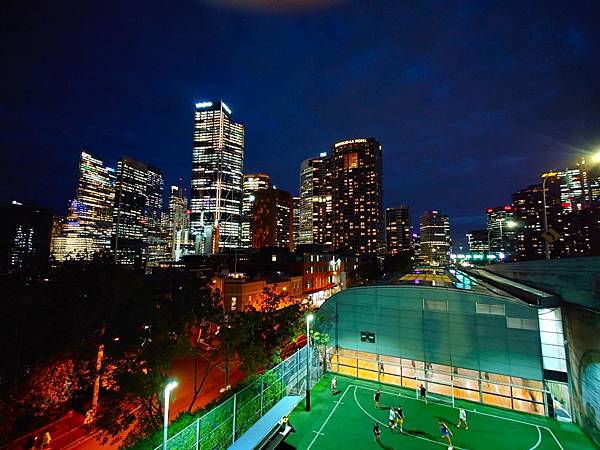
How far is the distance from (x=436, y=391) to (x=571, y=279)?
14.0 meters

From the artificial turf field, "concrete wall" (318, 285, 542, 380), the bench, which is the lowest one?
the artificial turf field

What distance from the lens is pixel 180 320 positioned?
846 inches

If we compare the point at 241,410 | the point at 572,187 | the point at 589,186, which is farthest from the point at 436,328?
the point at 572,187

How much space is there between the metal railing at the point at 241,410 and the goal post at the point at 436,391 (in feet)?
34.0

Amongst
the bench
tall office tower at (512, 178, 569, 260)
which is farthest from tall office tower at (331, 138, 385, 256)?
the bench

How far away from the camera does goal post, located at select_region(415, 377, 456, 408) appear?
23.4 metres

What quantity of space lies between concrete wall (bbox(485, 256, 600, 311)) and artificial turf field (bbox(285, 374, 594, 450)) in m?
9.10

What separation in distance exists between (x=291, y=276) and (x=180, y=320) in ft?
158

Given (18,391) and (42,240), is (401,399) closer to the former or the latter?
(18,391)

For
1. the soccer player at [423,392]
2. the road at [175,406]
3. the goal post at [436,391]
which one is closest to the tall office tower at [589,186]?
the goal post at [436,391]

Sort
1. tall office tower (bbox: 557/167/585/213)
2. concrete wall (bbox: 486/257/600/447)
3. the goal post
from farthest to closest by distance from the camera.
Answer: tall office tower (bbox: 557/167/585/213), the goal post, concrete wall (bbox: 486/257/600/447)

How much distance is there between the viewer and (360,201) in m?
193

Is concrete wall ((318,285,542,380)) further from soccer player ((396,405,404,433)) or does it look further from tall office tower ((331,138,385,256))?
tall office tower ((331,138,385,256))

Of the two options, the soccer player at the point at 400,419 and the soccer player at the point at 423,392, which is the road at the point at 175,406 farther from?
the soccer player at the point at 423,392
